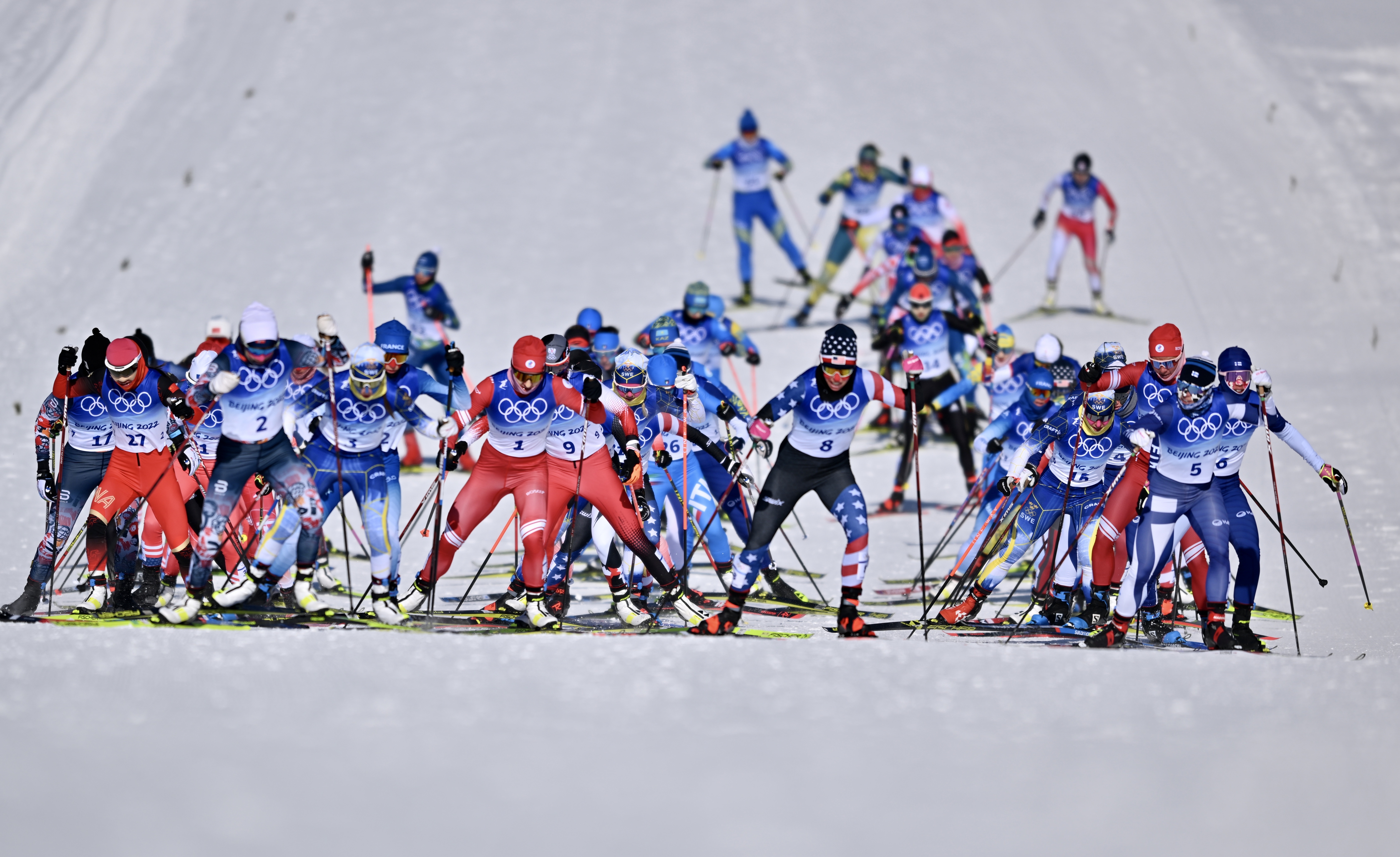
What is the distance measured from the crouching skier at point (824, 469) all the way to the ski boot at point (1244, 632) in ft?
7.65

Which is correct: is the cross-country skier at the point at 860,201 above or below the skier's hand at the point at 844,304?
above

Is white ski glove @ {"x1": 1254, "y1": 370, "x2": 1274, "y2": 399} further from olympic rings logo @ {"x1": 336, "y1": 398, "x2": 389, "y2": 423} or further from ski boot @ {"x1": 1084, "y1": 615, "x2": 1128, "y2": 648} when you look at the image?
olympic rings logo @ {"x1": 336, "y1": 398, "x2": 389, "y2": 423}

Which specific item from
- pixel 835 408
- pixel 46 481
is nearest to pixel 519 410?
pixel 835 408

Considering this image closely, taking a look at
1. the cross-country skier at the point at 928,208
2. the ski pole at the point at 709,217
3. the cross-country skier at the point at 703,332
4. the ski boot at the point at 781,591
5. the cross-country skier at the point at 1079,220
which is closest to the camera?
the ski boot at the point at 781,591

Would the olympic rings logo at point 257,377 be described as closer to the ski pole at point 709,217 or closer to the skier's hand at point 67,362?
the skier's hand at point 67,362

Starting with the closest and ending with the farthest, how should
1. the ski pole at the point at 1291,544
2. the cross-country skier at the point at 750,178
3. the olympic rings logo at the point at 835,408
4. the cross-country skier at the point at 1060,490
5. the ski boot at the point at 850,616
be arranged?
the olympic rings logo at the point at 835,408, the ski boot at the point at 850,616, the ski pole at the point at 1291,544, the cross-country skier at the point at 1060,490, the cross-country skier at the point at 750,178

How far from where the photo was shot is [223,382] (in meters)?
10.9

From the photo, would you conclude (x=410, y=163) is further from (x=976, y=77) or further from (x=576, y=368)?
(x=576, y=368)

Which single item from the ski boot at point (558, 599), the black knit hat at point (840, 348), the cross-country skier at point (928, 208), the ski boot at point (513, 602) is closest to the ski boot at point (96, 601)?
the ski boot at point (513, 602)

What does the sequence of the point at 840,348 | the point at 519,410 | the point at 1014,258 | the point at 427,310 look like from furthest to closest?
1. the point at 1014,258
2. the point at 427,310
3. the point at 519,410
4. the point at 840,348

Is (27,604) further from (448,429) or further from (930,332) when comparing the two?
(930,332)

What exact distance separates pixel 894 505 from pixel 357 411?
6.07m

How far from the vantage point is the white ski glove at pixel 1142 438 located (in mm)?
10828

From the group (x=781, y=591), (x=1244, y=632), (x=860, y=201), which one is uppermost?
(x=860, y=201)
